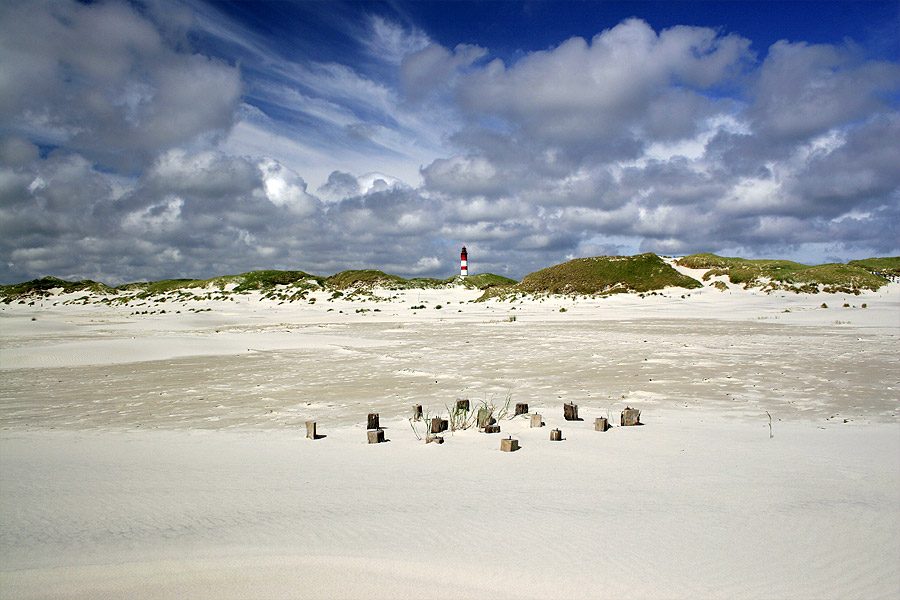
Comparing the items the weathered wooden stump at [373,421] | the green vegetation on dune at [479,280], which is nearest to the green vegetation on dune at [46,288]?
the green vegetation on dune at [479,280]

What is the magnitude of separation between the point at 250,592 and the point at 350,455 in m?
2.93

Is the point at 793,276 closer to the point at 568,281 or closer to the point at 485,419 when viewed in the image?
the point at 568,281

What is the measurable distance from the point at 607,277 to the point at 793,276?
13.4m

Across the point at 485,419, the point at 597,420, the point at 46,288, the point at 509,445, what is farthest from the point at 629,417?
the point at 46,288

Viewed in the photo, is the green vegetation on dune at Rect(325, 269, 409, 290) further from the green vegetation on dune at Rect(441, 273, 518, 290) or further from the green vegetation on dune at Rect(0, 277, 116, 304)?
the green vegetation on dune at Rect(0, 277, 116, 304)

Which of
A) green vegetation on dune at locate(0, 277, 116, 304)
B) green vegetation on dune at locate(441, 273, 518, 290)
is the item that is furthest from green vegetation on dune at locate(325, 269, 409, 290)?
green vegetation on dune at locate(0, 277, 116, 304)

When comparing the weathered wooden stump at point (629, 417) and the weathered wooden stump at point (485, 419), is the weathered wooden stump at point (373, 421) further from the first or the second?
the weathered wooden stump at point (629, 417)

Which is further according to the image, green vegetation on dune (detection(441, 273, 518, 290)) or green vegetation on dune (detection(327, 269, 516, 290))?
green vegetation on dune (detection(441, 273, 518, 290))

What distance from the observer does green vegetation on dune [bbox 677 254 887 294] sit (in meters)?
34.4

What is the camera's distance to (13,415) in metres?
8.30

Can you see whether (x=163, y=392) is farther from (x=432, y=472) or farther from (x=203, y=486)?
(x=432, y=472)

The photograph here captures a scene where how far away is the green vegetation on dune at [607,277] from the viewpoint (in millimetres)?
40812

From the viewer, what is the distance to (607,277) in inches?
1738

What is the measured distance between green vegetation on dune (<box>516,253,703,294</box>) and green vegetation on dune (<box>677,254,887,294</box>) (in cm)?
332
